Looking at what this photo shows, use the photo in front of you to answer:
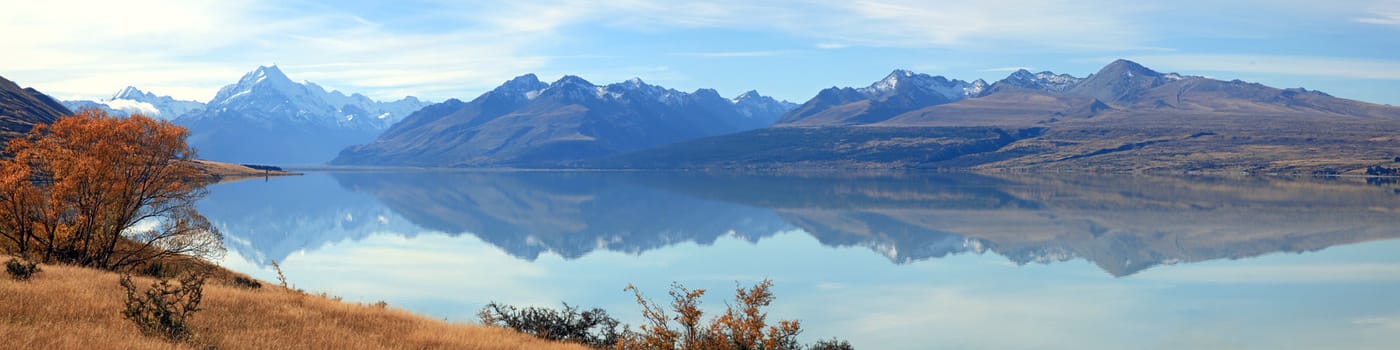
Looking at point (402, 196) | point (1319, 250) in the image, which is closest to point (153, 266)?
point (1319, 250)

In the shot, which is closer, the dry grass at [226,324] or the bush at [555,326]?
the dry grass at [226,324]

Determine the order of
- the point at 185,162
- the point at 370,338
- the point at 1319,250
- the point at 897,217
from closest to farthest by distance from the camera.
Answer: the point at 370,338 < the point at 185,162 < the point at 1319,250 < the point at 897,217

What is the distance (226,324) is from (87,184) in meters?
21.1

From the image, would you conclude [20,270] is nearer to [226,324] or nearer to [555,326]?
[226,324]

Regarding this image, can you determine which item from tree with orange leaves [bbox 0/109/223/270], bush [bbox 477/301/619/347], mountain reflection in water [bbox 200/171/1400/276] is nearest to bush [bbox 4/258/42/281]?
bush [bbox 477/301/619/347]

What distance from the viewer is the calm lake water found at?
40.6 metres

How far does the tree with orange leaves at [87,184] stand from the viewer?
111 feet

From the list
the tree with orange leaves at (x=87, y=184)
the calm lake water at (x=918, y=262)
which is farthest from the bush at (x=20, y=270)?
the calm lake water at (x=918, y=262)

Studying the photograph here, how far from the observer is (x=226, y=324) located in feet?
59.6

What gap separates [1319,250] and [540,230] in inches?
2849

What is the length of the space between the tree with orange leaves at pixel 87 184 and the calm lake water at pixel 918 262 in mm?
12230

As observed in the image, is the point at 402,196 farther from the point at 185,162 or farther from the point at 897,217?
the point at 185,162

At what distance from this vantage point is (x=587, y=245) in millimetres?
81688

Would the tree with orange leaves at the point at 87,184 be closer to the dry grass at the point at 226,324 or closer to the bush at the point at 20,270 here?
the dry grass at the point at 226,324
